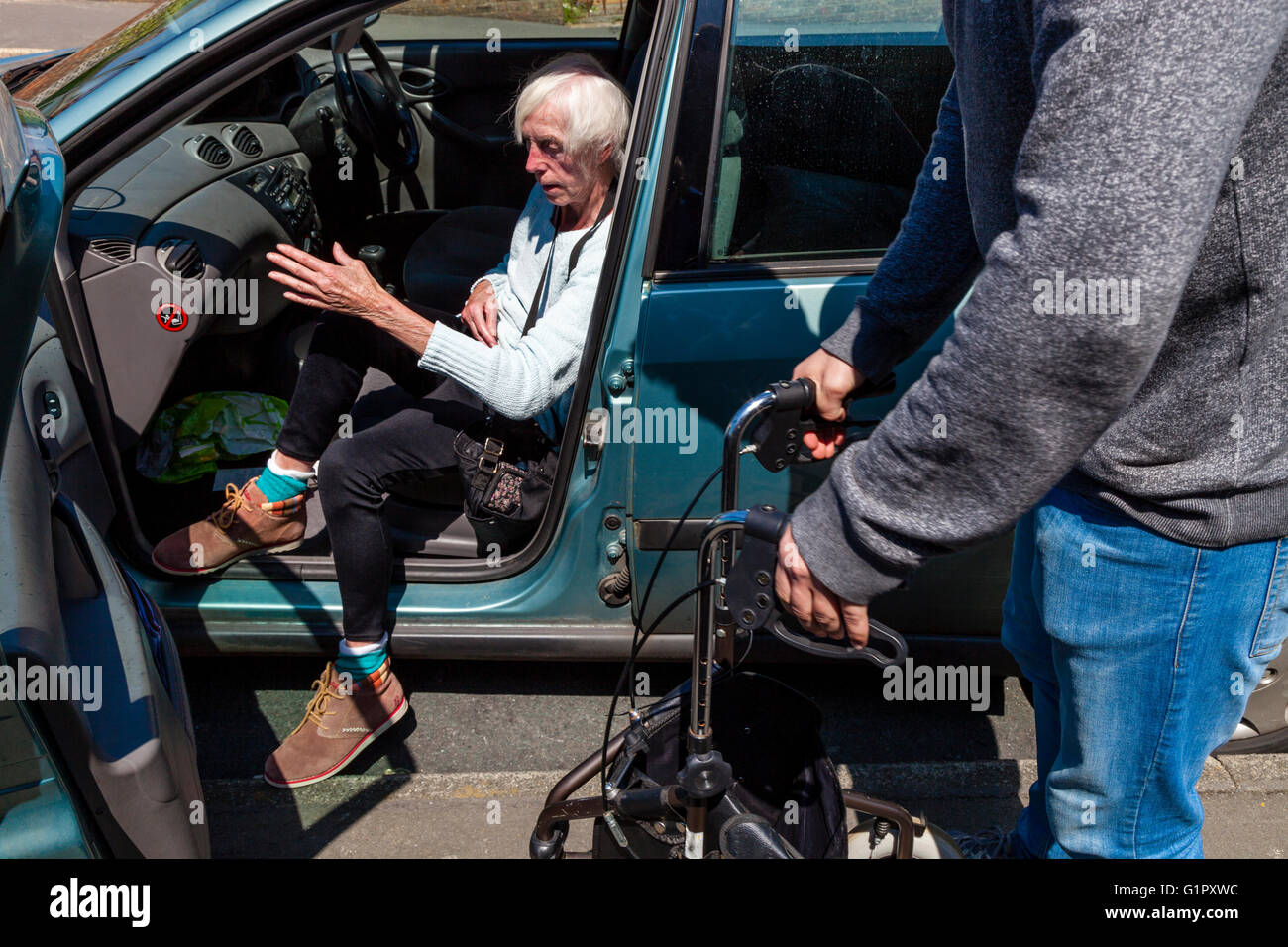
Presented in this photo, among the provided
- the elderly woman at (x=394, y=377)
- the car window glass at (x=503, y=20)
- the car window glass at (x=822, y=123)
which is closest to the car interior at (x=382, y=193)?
the car window glass at (x=822, y=123)

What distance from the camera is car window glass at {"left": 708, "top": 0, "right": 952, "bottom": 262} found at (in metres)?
1.95

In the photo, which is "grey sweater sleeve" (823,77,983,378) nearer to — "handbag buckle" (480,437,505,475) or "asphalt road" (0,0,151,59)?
"handbag buckle" (480,437,505,475)

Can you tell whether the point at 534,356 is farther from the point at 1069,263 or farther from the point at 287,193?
the point at 287,193

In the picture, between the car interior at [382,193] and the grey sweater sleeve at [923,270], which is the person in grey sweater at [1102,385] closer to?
the grey sweater sleeve at [923,270]

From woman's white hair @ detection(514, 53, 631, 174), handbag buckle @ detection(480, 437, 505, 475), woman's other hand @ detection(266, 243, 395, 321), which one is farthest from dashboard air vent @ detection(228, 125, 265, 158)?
handbag buckle @ detection(480, 437, 505, 475)

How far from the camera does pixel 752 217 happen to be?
1.99 m

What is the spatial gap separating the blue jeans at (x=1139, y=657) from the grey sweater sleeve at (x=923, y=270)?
31 cm

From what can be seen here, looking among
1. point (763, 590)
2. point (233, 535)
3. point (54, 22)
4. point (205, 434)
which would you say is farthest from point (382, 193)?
point (54, 22)

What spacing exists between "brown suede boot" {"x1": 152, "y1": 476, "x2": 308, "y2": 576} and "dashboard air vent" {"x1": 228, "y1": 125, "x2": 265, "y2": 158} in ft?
4.20

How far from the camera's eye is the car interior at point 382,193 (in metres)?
1.97

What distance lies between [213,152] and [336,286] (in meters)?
1.27

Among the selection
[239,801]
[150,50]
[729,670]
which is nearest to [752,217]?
[729,670]

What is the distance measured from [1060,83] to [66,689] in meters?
1.31

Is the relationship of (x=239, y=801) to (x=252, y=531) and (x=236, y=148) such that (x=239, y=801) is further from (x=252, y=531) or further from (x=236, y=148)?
(x=236, y=148)
